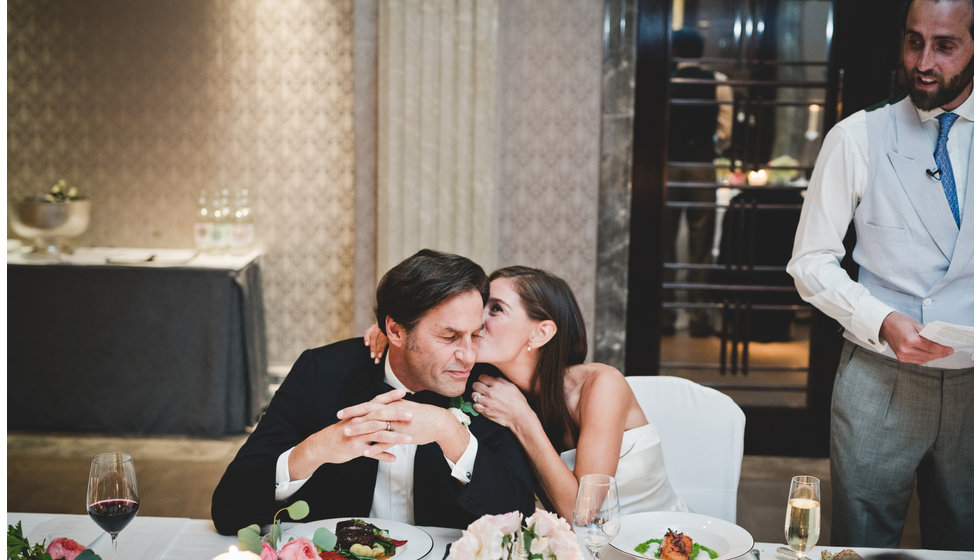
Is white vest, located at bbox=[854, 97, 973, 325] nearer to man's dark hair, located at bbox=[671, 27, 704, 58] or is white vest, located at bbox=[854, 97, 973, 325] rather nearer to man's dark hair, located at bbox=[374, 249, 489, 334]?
man's dark hair, located at bbox=[374, 249, 489, 334]

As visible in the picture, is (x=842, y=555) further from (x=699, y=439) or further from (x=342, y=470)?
(x=342, y=470)

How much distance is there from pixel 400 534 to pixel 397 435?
7.1 inches

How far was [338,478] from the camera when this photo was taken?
2.01 metres

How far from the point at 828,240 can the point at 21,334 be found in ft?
12.5

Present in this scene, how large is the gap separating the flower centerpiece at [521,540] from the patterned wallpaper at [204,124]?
3.76 meters

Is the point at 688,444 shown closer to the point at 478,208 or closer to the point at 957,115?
the point at 957,115

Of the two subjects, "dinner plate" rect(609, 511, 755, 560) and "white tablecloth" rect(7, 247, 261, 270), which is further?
"white tablecloth" rect(7, 247, 261, 270)

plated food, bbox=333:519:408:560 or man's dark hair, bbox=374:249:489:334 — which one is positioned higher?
man's dark hair, bbox=374:249:489:334

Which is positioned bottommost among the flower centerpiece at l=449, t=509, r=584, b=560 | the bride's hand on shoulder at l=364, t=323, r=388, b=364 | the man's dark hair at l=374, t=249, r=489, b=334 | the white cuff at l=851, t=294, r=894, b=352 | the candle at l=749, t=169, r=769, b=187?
the flower centerpiece at l=449, t=509, r=584, b=560

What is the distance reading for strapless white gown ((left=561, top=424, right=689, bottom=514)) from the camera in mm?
2176

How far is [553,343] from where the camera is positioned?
2.21 metres

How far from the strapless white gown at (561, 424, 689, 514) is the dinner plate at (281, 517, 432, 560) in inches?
23.8

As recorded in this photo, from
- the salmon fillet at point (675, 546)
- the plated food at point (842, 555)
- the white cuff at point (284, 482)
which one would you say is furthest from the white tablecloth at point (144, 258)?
the plated food at point (842, 555)

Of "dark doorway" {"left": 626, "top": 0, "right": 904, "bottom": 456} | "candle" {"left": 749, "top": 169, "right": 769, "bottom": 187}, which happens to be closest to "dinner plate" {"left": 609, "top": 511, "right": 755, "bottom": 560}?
"dark doorway" {"left": 626, "top": 0, "right": 904, "bottom": 456}
